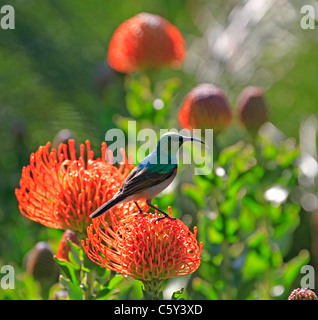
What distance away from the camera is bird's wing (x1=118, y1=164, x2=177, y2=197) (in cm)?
110

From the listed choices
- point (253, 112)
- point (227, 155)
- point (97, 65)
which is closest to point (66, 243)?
point (227, 155)

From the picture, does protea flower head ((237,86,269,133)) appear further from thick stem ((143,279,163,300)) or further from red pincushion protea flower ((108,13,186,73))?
thick stem ((143,279,163,300))

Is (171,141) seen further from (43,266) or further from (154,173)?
(43,266)

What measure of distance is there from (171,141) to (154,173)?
0.07 m

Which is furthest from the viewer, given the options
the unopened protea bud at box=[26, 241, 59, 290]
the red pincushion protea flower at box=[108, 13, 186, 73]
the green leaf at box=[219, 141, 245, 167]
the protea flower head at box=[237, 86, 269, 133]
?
the red pincushion protea flower at box=[108, 13, 186, 73]

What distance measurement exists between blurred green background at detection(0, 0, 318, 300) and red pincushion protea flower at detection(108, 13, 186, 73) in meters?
0.29

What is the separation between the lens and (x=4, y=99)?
2.68 m

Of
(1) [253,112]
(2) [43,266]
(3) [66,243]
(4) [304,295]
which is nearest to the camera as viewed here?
(4) [304,295]

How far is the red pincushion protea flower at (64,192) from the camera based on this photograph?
1167 mm

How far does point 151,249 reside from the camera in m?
1.06

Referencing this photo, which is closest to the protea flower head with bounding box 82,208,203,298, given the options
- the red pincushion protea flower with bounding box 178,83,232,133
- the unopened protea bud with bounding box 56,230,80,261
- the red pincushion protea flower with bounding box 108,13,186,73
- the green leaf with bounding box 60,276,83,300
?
the green leaf with bounding box 60,276,83,300

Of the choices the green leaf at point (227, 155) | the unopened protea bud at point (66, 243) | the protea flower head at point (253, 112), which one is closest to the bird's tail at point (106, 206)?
the unopened protea bud at point (66, 243)

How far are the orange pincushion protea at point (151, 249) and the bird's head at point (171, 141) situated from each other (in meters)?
0.14
